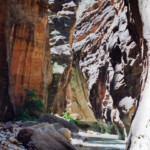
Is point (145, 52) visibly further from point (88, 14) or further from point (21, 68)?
point (88, 14)

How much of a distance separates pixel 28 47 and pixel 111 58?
6.12m

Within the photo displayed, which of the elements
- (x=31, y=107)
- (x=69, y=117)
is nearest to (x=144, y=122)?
(x=31, y=107)

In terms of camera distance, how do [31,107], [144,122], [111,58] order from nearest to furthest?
1. [144,122]
2. [31,107]
3. [111,58]

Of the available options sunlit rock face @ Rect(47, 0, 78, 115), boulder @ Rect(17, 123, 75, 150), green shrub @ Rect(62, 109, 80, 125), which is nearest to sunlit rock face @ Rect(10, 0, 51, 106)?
sunlit rock face @ Rect(47, 0, 78, 115)

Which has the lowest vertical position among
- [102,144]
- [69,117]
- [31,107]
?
[69,117]

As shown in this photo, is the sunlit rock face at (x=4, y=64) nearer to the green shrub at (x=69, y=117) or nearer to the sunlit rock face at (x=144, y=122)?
the sunlit rock face at (x=144, y=122)

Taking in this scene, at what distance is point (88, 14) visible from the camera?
3372 cm

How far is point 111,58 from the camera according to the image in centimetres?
1738

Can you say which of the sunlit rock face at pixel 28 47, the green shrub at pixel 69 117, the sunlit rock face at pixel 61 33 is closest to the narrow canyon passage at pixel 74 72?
the sunlit rock face at pixel 28 47

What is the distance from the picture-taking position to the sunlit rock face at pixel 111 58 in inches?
554

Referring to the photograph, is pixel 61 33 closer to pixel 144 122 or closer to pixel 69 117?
pixel 69 117

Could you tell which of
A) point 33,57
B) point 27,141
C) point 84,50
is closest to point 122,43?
point 33,57

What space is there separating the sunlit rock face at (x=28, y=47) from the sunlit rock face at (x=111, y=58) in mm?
5336

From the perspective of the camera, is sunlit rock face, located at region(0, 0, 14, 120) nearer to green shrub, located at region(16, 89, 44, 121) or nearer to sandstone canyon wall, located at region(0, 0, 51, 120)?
green shrub, located at region(16, 89, 44, 121)
